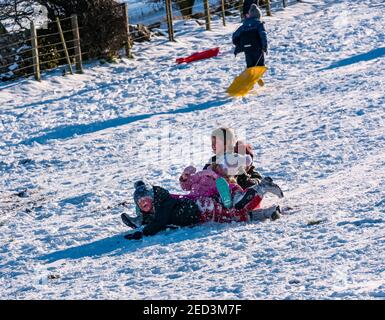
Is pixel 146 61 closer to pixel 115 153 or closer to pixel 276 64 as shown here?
pixel 276 64

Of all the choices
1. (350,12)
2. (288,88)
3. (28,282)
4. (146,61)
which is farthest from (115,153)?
(350,12)

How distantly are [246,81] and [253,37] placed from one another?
0.80 m

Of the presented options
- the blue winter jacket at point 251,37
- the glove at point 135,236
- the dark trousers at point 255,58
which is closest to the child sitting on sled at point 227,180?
the glove at point 135,236

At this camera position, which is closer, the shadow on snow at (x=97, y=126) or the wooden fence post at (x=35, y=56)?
the shadow on snow at (x=97, y=126)

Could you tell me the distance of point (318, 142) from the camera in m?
12.7

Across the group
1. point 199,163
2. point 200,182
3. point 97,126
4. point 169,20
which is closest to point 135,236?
point 200,182

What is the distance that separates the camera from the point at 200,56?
20281 mm

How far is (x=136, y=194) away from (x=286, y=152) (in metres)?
3.79

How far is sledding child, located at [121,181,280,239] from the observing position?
29.6 ft

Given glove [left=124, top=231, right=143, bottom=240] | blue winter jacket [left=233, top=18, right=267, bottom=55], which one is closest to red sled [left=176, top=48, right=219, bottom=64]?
blue winter jacket [left=233, top=18, right=267, bottom=55]

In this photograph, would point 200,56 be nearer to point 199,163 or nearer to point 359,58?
point 359,58

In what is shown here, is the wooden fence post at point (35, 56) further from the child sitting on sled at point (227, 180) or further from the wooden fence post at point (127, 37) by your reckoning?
the child sitting on sled at point (227, 180)

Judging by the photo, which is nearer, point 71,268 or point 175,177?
point 71,268

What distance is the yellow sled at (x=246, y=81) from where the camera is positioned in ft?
55.5
